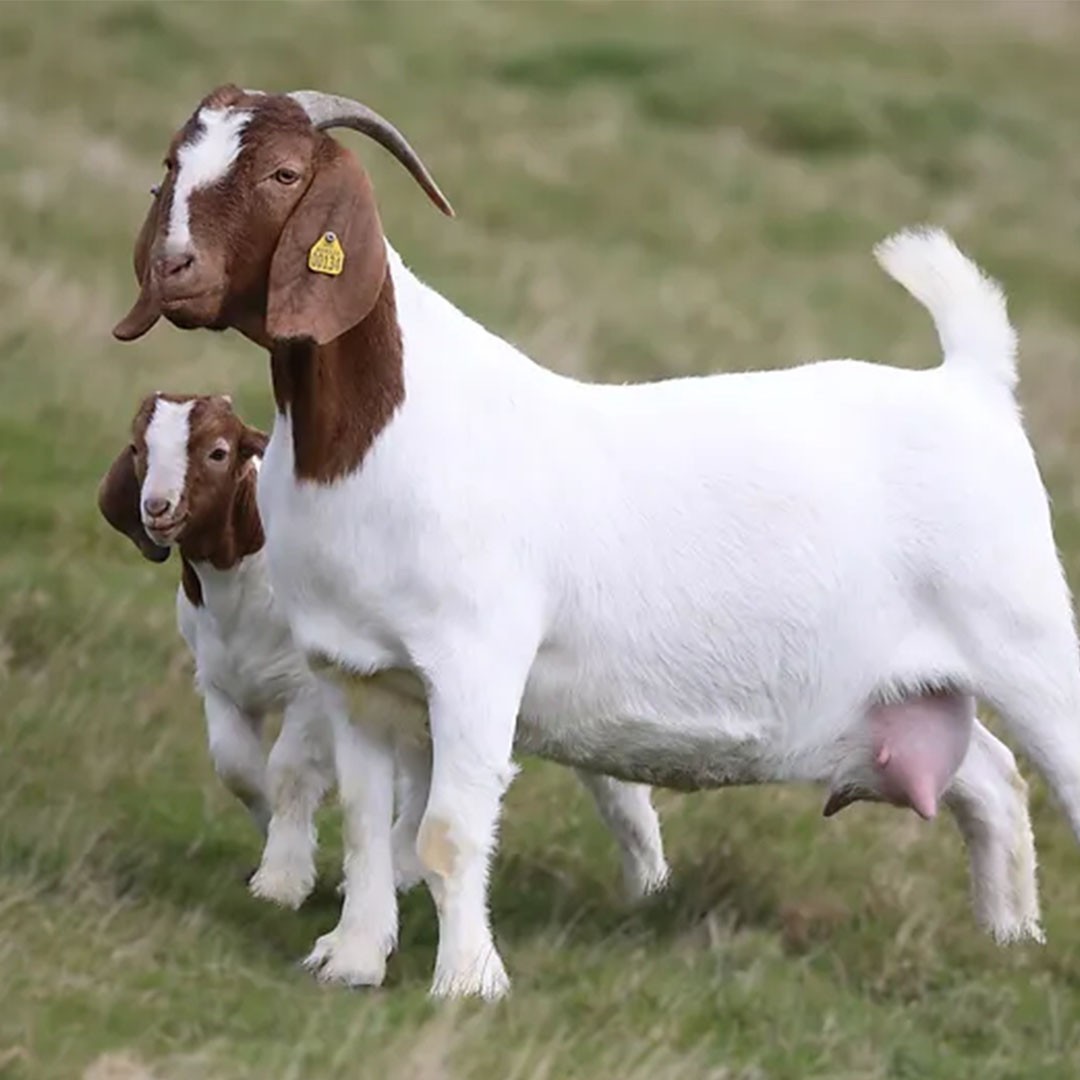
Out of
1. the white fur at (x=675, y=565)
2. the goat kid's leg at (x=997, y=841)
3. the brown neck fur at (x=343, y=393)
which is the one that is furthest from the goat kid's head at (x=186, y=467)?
the goat kid's leg at (x=997, y=841)

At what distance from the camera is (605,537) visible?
6.81 metres

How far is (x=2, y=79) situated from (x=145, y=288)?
16.1 metres

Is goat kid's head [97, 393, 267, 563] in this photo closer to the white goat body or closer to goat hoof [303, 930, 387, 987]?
the white goat body

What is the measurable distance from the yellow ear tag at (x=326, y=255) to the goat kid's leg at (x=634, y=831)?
2270 mm

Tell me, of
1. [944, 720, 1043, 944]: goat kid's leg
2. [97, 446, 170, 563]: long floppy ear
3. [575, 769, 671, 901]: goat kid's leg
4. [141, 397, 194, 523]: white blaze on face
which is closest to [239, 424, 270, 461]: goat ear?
[141, 397, 194, 523]: white blaze on face

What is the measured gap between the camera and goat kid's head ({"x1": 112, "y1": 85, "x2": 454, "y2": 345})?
6.16 m

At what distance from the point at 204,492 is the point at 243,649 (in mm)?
527

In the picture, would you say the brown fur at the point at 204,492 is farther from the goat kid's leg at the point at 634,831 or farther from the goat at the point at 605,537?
the goat kid's leg at the point at 634,831

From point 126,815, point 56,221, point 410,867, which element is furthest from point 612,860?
point 56,221

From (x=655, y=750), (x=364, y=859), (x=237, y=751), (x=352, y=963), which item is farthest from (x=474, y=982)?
(x=237, y=751)

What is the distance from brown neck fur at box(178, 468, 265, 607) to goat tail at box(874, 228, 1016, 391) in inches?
76.2

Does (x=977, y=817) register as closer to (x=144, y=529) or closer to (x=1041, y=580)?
(x=1041, y=580)

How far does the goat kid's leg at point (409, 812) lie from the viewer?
729 centimetres

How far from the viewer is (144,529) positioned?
7.80 metres
